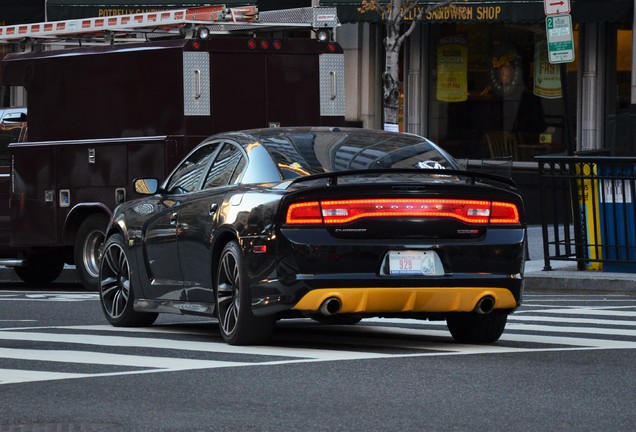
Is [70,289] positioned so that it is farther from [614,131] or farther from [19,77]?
[614,131]

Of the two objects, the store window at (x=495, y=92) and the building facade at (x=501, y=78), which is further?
the store window at (x=495, y=92)

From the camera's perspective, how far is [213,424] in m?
7.53

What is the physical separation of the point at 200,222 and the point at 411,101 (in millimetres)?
18779

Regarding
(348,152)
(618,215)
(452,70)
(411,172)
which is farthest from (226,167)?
(452,70)

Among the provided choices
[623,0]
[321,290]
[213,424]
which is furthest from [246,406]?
[623,0]

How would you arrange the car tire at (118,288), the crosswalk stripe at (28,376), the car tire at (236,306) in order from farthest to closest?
the car tire at (118,288), the car tire at (236,306), the crosswalk stripe at (28,376)

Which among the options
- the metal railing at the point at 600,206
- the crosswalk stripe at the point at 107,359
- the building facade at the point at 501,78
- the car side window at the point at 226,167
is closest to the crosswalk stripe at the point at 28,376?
the crosswalk stripe at the point at 107,359

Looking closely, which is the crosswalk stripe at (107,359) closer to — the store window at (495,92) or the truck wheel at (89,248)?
the truck wheel at (89,248)

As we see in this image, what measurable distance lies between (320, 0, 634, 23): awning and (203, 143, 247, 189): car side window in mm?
15384

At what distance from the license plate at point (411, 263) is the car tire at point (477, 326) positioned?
32.1 inches

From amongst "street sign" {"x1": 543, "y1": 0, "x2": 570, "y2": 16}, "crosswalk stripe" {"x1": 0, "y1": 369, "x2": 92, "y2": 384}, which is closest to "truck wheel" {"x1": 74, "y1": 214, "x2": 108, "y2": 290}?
"street sign" {"x1": 543, "y1": 0, "x2": 570, "y2": 16}

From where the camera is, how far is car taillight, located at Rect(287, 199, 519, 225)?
33.5 ft

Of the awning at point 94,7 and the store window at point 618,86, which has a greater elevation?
the awning at point 94,7

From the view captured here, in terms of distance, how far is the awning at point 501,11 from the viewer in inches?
1030
